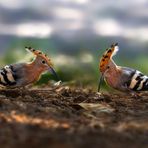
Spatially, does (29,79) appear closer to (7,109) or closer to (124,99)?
(124,99)

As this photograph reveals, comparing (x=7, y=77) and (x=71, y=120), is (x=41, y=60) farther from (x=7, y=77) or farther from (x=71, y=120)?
(x=71, y=120)

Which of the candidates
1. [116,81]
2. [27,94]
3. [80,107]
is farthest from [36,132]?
[116,81]

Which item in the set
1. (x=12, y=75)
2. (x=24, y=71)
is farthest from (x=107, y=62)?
(x=12, y=75)

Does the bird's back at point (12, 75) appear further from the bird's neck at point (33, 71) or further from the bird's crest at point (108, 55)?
the bird's crest at point (108, 55)

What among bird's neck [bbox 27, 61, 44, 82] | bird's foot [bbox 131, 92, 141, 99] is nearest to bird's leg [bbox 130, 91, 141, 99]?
bird's foot [bbox 131, 92, 141, 99]

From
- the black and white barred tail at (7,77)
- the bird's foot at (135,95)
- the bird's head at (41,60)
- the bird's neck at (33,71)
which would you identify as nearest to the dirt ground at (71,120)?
the bird's foot at (135,95)

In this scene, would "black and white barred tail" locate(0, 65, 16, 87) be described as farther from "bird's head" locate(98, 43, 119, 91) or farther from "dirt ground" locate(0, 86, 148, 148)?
"bird's head" locate(98, 43, 119, 91)
